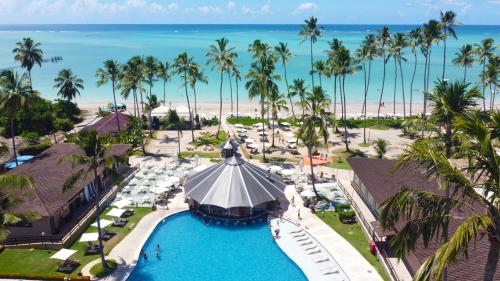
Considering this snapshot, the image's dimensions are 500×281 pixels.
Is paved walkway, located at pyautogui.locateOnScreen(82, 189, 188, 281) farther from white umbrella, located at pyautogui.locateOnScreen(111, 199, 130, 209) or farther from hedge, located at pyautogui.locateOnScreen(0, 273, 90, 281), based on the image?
white umbrella, located at pyautogui.locateOnScreen(111, 199, 130, 209)

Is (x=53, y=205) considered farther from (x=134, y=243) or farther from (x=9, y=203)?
(x=9, y=203)

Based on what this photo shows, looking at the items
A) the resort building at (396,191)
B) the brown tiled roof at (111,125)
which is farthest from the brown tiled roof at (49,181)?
the resort building at (396,191)

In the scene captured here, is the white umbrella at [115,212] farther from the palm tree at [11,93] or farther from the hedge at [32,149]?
the hedge at [32,149]

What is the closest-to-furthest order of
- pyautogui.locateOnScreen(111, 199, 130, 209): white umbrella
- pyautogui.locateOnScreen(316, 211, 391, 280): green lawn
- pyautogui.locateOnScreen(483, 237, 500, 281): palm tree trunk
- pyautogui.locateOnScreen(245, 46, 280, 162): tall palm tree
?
pyautogui.locateOnScreen(483, 237, 500, 281): palm tree trunk, pyautogui.locateOnScreen(316, 211, 391, 280): green lawn, pyautogui.locateOnScreen(111, 199, 130, 209): white umbrella, pyautogui.locateOnScreen(245, 46, 280, 162): tall palm tree

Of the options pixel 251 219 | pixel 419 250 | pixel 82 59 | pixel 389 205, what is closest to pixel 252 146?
pixel 251 219

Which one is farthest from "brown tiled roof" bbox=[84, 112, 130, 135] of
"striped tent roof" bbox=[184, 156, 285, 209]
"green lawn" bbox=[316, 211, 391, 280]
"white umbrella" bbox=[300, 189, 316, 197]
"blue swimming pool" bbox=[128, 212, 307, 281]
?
"green lawn" bbox=[316, 211, 391, 280]
